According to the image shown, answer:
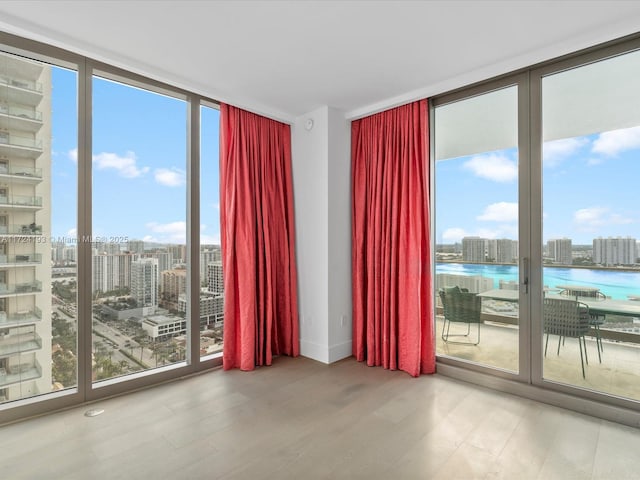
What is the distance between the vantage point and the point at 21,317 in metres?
2.40

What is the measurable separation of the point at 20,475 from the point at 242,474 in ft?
3.82

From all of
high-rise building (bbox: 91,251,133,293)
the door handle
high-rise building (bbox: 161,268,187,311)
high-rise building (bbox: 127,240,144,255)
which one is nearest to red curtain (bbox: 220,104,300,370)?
high-rise building (bbox: 161,268,187,311)

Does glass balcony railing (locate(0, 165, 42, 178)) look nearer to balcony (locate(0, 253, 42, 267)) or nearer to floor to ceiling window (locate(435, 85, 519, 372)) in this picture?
balcony (locate(0, 253, 42, 267))

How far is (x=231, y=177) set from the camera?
10.9ft

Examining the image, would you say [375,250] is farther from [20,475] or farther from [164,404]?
[20,475]

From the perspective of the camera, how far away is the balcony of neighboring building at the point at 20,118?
2341 millimetres

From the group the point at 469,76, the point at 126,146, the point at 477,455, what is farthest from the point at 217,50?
the point at 477,455

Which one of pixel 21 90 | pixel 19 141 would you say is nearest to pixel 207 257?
pixel 19 141

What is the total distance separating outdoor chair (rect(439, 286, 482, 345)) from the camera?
3094 millimetres

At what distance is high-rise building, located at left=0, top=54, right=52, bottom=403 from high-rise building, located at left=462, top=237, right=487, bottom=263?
3363 millimetres

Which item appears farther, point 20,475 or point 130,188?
point 130,188

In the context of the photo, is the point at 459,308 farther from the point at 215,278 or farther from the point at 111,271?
the point at 111,271

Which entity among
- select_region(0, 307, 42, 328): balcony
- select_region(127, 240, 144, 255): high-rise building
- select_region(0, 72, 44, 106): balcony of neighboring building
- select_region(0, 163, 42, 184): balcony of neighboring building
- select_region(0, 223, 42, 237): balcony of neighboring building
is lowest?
select_region(0, 307, 42, 328): balcony

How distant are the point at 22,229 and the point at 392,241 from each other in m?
2.95
